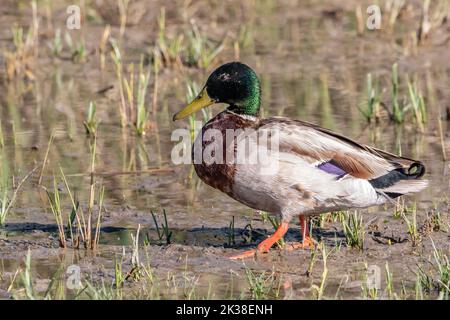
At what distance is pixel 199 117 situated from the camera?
9.95 m

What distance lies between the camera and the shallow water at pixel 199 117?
6527mm

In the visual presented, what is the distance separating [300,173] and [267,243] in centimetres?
45

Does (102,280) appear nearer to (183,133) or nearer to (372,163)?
(372,163)

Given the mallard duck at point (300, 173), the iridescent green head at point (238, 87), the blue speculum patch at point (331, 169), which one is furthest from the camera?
the iridescent green head at point (238, 87)

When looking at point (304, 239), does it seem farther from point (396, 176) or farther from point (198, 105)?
point (198, 105)

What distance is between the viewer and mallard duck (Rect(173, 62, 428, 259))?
632 centimetres

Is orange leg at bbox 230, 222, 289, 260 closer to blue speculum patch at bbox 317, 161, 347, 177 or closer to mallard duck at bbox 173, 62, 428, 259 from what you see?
mallard duck at bbox 173, 62, 428, 259

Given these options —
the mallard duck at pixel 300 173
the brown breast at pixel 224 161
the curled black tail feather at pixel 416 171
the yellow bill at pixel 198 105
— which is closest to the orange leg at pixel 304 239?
the mallard duck at pixel 300 173

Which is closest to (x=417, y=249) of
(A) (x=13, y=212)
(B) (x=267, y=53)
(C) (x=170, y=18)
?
(A) (x=13, y=212)

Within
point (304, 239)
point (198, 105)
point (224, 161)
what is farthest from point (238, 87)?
point (304, 239)

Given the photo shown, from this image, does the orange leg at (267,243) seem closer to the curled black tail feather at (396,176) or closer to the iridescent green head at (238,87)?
the curled black tail feather at (396,176)

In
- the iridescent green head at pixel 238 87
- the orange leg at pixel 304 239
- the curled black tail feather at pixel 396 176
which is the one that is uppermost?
the iridescent green head at pixel 238 87

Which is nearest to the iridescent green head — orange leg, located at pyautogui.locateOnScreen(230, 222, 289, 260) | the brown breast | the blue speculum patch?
the brown breast
